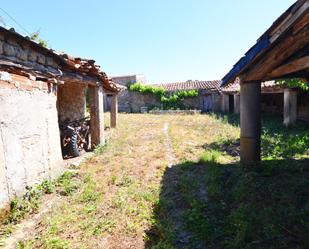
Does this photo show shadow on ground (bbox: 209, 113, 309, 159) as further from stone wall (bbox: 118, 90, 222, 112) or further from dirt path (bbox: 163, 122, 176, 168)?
stone wall (bbox: 118, 90, 222, 112)

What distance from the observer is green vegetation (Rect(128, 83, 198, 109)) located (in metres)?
24.2

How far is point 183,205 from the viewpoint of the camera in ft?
13.1

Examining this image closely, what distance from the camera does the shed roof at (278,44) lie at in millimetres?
3123

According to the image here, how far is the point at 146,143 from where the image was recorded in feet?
29.7

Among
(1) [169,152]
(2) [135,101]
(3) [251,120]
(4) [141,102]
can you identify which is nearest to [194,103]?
(4) [141,102]

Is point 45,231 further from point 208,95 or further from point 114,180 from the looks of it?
point 208,95

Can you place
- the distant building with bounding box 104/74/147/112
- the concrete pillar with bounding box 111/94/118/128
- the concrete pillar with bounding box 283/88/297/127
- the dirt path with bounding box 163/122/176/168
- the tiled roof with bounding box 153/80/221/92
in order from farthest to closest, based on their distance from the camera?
the distant building with bounding box 104/74/147/112
the tiled roof with bounding box 153/80/221/92
the concrete pillar with bounding box 111/94/118/128
the concrete pillar with bounding box 283/88/297/127
the dirt path with bounding box 163/122/176/168

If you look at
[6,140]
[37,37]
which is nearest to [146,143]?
[6,140]

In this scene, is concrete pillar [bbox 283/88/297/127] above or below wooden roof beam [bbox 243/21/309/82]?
below

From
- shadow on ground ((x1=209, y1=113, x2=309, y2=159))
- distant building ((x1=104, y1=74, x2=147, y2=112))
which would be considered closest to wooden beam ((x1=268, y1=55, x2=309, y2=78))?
shadow on ground ((x1=209, y1=113, x2=309, y2=159))

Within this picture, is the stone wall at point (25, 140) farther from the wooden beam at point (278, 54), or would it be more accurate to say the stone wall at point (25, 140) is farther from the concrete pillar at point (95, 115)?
the wooden beam at point (278, 54)

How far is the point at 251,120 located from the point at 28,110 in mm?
4730

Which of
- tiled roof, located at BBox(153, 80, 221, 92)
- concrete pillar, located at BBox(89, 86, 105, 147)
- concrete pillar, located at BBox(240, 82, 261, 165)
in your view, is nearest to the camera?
concrete pillar, located at BBox(240, 82, 261, 165)

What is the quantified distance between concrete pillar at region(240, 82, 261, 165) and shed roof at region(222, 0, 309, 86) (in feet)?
0.92
